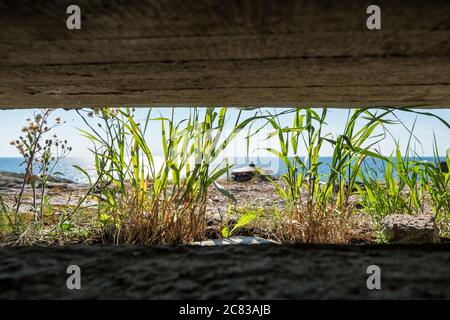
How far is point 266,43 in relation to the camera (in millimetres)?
835

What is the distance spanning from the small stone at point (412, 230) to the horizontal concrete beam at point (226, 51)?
0.88 m

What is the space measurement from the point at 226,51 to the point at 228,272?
46 centimetres

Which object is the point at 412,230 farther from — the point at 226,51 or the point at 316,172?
the point at 226,51

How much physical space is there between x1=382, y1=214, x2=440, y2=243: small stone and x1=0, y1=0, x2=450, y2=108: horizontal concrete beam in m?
0.88

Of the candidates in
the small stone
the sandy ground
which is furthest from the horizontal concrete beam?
the small stone

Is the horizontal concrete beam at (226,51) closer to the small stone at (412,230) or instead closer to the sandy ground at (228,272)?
the sandy ground at (228,272)

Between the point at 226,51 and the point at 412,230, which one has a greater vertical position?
the point at 226,51

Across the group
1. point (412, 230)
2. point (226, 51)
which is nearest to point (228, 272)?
point (226, 51)

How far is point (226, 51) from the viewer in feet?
2.90

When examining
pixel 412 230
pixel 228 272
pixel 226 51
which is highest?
pixel 226 51

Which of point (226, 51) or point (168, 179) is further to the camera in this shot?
point (168, 179)

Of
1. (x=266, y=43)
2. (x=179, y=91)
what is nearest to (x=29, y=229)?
(x=179, y=91)

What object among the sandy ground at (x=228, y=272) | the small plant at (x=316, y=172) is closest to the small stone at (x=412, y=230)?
the small plant at (x=316, y=172)

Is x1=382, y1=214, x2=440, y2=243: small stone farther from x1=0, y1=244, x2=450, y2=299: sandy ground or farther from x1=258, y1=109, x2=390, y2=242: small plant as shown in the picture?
x1=0, y1=244, x2=450, y2=299: sandy ground
